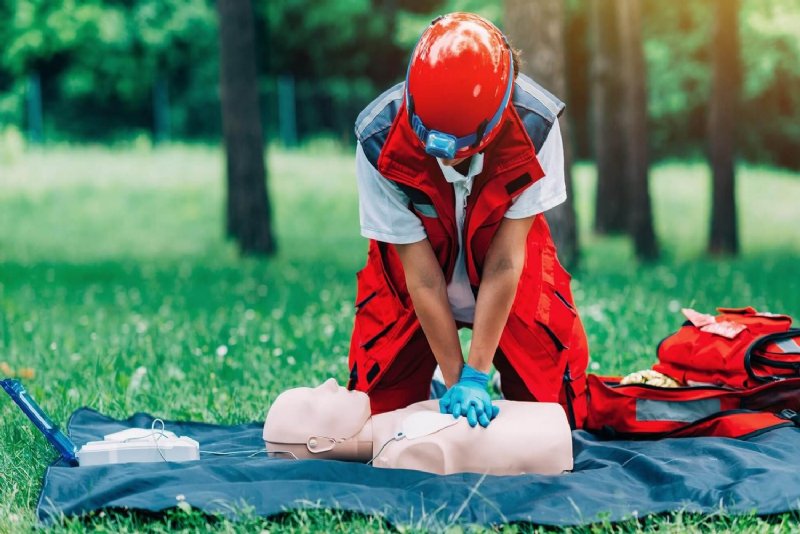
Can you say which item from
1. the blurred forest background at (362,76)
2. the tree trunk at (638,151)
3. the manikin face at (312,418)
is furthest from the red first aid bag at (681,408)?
the blurred forest background at (362,76)

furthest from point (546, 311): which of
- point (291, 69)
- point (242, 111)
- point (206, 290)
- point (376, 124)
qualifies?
point (291, 69)

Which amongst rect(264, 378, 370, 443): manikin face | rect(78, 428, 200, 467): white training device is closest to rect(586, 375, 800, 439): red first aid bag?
rect(264, 378, 370, 443): manikin face

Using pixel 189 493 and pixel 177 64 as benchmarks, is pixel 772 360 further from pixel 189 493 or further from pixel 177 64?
pixel 177 64

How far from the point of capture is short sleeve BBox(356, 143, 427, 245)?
3.87 m

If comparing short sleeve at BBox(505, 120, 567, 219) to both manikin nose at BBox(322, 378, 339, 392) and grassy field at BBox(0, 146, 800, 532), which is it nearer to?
manikin nose at BBox(322, 378, 339, 392)

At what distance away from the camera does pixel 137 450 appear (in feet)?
12.9

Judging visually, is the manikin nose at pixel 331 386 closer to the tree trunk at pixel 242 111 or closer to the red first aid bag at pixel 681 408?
the red first aid bag at pixel 681 408

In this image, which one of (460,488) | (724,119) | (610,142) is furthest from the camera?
(610,142)

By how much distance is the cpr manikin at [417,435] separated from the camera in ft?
12.3

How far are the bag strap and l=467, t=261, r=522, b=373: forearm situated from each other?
1.11 metres

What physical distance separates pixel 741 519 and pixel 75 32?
79.6ft

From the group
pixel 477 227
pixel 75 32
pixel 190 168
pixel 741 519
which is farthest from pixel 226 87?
pixel 75 32

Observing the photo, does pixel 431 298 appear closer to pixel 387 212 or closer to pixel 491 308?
pixel 491 308

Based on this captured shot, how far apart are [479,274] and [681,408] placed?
1047 mm
